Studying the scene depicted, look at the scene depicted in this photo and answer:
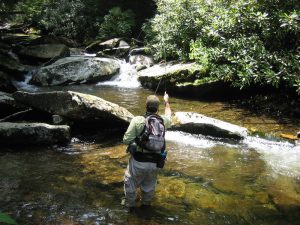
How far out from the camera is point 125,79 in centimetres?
1673

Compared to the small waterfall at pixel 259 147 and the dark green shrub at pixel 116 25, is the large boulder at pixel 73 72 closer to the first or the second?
the dark green shrub at pixel 116 25

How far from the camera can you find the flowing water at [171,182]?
5.21 metres

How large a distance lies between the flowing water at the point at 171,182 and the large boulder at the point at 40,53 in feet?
34.0

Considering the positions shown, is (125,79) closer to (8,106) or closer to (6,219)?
(8,106)

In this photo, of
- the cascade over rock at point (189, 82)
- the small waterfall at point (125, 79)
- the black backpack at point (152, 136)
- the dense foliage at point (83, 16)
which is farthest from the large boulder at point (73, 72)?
the black backpack at point (152, 136)

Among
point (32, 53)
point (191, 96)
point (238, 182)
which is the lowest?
point (238, 182)

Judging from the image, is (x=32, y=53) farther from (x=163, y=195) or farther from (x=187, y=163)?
(x=163, y=195)

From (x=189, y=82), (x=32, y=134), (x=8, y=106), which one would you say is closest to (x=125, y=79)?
(x=189, y=82)

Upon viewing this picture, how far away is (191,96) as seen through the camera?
44.9 feet

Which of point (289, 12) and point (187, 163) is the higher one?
point (289, 12)

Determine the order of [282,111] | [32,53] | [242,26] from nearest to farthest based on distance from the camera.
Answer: [282,111]
[242,26]
[32,53]

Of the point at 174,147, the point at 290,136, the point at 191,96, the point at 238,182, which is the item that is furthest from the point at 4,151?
the point at 191,96

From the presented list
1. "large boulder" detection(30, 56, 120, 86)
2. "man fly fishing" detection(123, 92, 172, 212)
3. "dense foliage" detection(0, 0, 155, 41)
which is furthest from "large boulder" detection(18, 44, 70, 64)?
"man fly fishing" detection(123, 92, 172, 212)

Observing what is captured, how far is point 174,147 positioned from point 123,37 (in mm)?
15192
